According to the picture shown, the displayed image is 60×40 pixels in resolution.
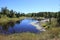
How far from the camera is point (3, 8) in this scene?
88.4 meters

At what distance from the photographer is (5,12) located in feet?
289

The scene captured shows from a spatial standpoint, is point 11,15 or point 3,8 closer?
point 3,8

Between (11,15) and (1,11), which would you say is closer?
(1,11)

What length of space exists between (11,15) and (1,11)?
989 cm

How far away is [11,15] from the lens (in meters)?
95.4

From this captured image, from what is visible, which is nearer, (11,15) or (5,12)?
(5,12)

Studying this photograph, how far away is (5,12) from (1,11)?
274 cm

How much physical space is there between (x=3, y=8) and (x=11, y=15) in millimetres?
9448

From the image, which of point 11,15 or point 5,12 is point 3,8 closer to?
point 5,12

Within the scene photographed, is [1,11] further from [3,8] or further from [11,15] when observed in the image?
[11,15]

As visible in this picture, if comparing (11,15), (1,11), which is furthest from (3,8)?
(11,15)

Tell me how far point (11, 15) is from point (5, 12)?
8.22 meters
